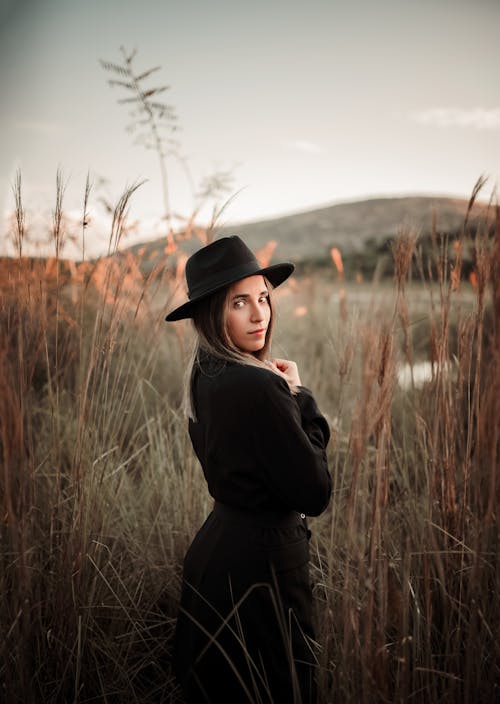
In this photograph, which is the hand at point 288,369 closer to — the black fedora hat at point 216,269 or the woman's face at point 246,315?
the woman's face at point 246,315

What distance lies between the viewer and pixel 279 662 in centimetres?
131

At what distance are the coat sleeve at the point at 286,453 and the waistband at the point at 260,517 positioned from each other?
91 mm

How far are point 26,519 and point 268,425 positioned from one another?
699 mm

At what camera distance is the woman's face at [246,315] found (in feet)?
4.90

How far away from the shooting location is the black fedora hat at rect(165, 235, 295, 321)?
1.45m

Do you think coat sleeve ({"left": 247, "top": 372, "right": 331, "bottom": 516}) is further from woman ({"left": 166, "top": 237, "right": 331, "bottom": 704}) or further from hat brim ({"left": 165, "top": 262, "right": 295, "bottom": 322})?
hat brim ({"left": 165, "top": 262, "right": 295, "bottom": 322})

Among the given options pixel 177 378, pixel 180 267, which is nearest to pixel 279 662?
pixel 180 267

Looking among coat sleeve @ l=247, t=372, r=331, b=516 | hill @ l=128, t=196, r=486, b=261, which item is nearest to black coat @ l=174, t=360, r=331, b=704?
coat sleeve @ l=247, t=372, r=331, b=516

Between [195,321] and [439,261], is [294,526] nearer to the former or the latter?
[195,321]

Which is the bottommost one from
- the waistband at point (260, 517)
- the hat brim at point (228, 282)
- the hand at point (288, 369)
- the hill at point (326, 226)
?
the waistband at point (260, 517)

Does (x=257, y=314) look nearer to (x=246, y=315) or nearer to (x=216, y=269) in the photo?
(x=246, y=315)

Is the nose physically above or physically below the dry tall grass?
above

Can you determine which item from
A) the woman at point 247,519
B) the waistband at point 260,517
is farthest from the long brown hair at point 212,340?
the waistband at point 260,517

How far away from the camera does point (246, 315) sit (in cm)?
150
